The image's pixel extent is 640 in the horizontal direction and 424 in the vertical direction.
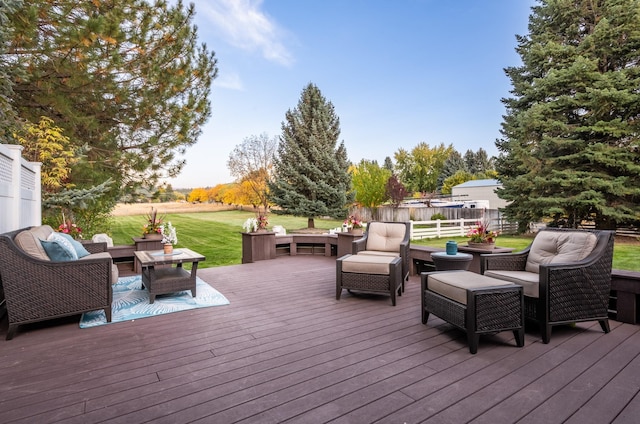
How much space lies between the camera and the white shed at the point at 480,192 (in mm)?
24422

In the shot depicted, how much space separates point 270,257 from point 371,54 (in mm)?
7283

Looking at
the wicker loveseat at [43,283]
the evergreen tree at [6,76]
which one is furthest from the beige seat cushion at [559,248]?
the evergreen tree at [6,76]

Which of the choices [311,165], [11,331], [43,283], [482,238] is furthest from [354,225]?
[311,165]

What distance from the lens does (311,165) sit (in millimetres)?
11125

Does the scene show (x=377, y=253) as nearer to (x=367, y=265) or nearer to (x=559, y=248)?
(x=367, y=265)

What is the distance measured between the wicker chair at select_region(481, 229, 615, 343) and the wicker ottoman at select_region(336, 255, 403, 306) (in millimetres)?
1073

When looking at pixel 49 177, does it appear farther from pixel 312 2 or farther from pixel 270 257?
pixel 312 2

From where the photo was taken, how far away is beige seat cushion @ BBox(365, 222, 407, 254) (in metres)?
4.62

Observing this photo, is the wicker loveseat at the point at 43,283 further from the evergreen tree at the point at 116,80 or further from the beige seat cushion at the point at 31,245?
the evergreen tree at the point at 116,80

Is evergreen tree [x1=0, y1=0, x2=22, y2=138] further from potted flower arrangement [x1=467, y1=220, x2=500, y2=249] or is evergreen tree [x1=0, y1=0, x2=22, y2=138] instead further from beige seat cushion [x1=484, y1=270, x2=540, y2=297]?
potted flower arrangement [x1=467, y1=220, x2=500, y2=249]

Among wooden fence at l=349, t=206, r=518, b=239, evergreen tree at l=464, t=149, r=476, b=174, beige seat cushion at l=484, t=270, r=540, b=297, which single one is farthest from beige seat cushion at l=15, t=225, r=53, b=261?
evergreen tree at l=464, t=149, r=476, b=174

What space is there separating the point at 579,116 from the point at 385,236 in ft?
33.3

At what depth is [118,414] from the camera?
172cm

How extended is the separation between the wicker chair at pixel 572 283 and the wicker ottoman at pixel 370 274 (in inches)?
42.3
